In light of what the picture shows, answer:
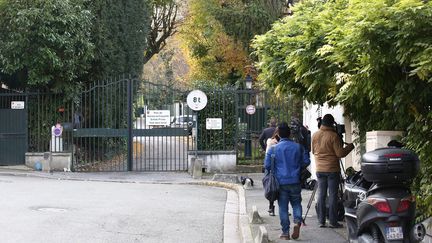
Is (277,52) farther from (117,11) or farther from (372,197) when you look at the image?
(117,11)

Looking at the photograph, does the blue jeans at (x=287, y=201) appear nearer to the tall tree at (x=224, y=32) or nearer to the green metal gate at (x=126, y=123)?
the green metal gate at (x=126, y=123)

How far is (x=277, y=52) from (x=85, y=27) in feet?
42.6

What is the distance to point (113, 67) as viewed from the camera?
23.9 metres

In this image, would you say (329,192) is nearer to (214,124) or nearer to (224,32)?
(214,124)

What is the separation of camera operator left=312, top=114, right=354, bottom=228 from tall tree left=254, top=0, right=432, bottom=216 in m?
0.60

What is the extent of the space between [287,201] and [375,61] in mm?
3609

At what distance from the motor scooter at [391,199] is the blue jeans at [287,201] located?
256cm

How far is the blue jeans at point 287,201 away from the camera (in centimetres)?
852

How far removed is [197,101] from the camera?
19.4m

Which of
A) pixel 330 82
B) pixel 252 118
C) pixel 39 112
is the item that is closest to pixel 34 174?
pixel 39 112

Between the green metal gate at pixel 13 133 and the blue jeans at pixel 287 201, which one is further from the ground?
the green metal gate at pixel 13 133

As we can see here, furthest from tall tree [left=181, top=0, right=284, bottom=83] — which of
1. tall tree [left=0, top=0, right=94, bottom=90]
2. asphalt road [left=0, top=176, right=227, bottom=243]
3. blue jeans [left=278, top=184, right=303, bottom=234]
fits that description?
blue jeans [left=278, top=184, right=303, bottom=234]

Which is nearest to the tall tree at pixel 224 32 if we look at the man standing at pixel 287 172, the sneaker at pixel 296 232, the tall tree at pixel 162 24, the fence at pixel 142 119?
the tall tree at pixel 162 24

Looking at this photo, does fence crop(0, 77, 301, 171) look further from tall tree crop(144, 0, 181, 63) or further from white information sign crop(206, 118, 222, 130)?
tall tree crop(144, 0, 181, 63)
